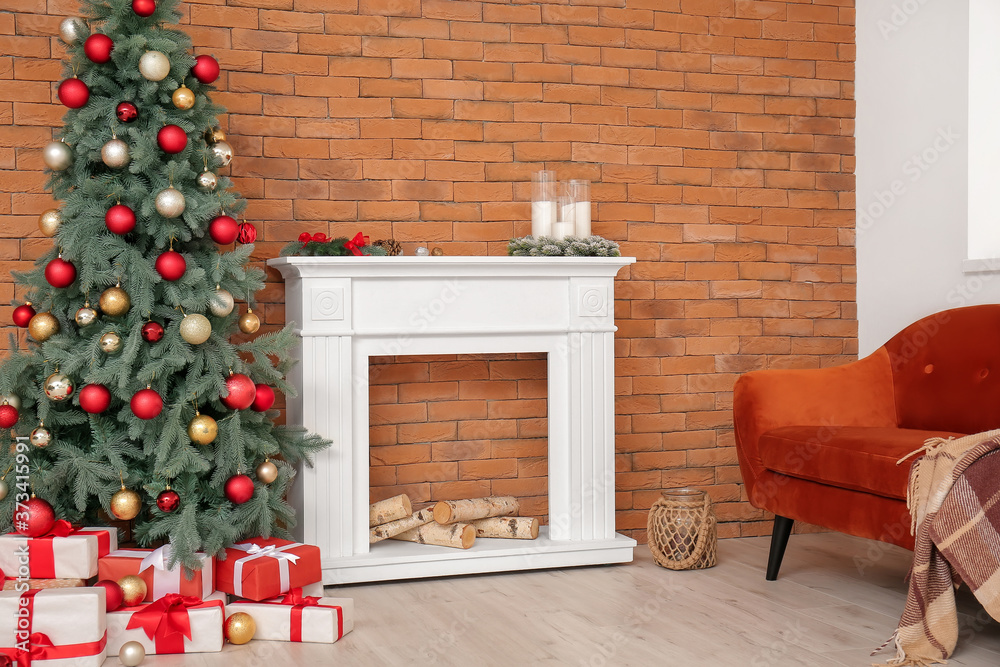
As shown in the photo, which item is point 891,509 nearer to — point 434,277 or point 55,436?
point 434,277

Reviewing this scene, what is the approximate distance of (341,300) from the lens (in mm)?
2924

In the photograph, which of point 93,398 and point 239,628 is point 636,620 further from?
point 93,398

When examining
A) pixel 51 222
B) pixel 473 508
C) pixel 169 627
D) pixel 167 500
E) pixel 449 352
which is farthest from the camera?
pixel 473 508

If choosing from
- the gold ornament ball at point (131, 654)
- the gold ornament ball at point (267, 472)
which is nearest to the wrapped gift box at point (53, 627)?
the gold ornament ball at point (131, 654)

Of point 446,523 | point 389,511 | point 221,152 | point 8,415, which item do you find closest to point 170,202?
point 221,152

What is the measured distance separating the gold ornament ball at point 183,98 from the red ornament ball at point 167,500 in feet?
3.59

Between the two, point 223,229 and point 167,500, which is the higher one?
point 223,229

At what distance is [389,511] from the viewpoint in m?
3.10

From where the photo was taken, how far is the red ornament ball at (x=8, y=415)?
2.45 metres

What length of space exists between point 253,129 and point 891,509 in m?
2.40

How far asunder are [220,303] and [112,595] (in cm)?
83

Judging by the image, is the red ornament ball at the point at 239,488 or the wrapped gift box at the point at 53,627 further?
the red ornament ball at the point at 239,488

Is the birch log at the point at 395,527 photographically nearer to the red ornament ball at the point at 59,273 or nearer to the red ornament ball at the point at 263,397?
the red ornament ball at the point at 263,397

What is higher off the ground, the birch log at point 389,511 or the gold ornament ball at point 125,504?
the gold ornament ball at point 125,504
